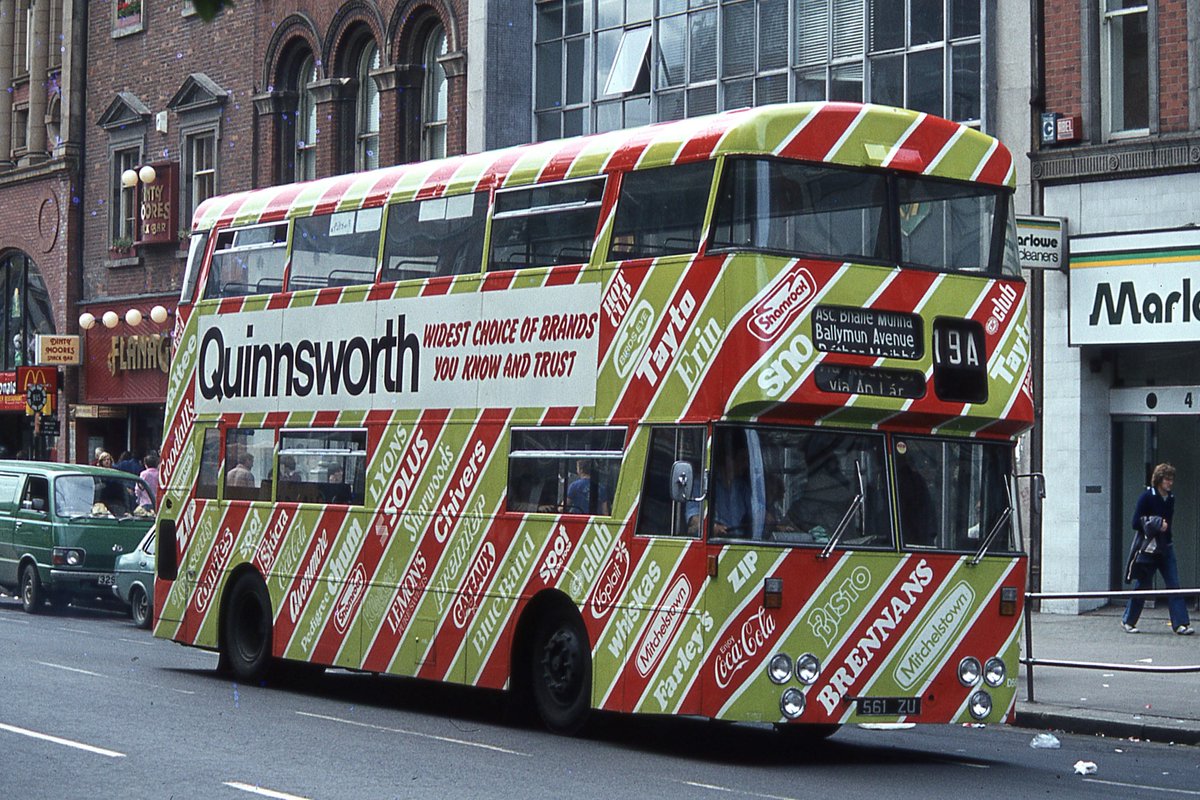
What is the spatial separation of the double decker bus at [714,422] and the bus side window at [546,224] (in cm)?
2

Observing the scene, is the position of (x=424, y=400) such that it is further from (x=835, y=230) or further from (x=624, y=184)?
(x=835, y=230)

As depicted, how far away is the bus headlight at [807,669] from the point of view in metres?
12.8

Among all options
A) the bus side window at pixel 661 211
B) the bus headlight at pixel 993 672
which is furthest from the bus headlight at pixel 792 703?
the bus side window at pixel 661 211

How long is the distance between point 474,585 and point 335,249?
11.7 feet

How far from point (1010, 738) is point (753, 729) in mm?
1982

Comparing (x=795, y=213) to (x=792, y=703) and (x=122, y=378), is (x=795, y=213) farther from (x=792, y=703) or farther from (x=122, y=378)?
(x=122, y=378)

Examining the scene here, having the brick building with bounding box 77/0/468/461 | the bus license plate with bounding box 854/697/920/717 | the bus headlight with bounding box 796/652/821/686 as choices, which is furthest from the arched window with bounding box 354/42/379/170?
the bus headlight with bounding box 796/652/821/686

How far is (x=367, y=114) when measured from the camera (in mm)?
38031

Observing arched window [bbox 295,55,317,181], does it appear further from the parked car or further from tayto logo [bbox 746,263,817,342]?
tayto logo [bbox 746,263,817,342]

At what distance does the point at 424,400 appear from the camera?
52.2ft

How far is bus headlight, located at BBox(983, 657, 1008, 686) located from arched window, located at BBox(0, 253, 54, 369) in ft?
120

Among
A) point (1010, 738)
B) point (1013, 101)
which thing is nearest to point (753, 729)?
point (1010, 738)

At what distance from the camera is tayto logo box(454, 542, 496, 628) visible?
15.1m

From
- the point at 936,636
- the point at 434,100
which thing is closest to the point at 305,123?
the point at 434,100
